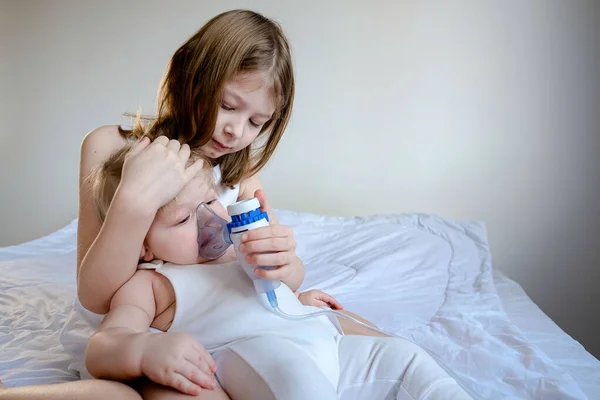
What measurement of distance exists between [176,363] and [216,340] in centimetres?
16

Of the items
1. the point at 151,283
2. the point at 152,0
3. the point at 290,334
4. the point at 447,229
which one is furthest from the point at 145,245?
the point at 152,0

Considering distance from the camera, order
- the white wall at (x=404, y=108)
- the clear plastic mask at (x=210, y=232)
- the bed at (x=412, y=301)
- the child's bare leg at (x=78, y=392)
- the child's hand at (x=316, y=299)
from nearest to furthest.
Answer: the child's bare leg at (x=78, y=392)
the clear plastic mask at (x=210, y=232)
the bed at (x=412, y=301)
the child's hand at (x=316, y=299)
the white wall at (x=404, y=108)

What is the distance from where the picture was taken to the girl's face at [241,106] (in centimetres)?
122

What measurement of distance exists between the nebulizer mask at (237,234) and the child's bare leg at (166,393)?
179 mm

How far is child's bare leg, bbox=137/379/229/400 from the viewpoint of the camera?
842mm

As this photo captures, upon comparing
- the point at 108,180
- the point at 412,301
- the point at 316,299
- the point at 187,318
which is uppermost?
the point at 108,180

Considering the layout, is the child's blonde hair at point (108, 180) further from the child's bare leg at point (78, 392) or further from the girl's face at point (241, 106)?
the child's bare leg at point (78, 392)

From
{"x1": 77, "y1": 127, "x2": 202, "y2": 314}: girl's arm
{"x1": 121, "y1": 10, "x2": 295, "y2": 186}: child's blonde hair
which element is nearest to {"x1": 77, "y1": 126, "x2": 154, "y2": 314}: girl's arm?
{"x1": 77, "y1": 127, "x2": 202, "y2": 314}: girl's arm

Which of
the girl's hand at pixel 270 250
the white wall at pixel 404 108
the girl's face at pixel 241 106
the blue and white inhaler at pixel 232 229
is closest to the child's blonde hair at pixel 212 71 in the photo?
the girl's face at pixel 241 106

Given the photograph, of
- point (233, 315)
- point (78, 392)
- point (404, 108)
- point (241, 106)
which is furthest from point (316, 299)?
point (404, 108)

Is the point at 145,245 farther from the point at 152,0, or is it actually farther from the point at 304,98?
the point at 152,0

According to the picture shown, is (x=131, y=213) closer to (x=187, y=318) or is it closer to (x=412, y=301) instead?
(x=187, y=318)

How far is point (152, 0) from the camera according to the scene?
2.76m

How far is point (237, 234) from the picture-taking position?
980 millimetres
